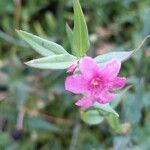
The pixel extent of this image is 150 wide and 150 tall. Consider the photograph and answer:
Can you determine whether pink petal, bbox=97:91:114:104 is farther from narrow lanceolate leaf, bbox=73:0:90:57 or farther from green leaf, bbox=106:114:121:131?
green leaf, bbox=106:114:121:131

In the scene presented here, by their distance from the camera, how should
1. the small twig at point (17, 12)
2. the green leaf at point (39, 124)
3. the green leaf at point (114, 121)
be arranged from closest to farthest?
the green leaf at point (114, 121) → the green leaf at point (39, 124) → the small twig at point (17, 12)

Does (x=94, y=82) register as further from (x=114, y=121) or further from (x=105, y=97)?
(x=114, y=121)

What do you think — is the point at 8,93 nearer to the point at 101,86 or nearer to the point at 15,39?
the point at 15,39

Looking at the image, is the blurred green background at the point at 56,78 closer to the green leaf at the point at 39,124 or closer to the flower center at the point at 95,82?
the green leaf at the point at 39,124

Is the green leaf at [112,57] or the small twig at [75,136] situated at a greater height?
the green leaf at [112,57]

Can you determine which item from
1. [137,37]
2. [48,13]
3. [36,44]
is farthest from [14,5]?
[36,44]

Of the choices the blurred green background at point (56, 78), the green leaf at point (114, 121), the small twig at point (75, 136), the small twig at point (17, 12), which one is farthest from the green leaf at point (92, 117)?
the small twig at point (17, 12)

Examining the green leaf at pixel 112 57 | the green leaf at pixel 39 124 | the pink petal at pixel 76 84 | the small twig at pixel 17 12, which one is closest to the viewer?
the pink petal at pixel 76 84
